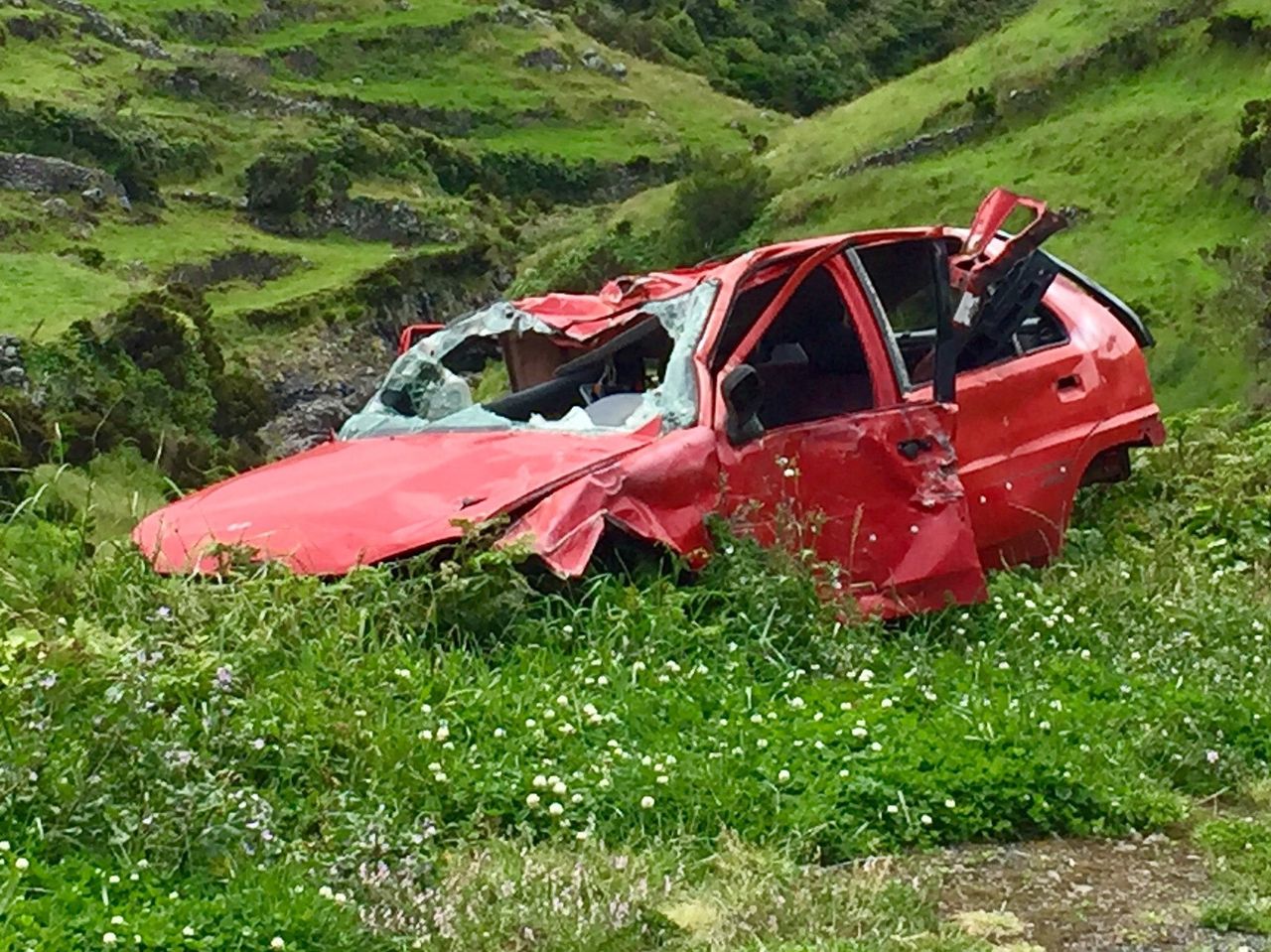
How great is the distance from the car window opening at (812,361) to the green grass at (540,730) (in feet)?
4.64

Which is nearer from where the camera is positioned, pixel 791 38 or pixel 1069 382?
pixel 1069 382

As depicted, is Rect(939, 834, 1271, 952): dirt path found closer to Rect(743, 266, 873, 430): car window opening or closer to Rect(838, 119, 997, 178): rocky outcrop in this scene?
Rect(743, 266, 873, 430): car window opening

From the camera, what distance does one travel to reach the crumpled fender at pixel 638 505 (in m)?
5.58

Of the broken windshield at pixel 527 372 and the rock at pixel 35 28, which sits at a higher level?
the rock at pixel 35 28

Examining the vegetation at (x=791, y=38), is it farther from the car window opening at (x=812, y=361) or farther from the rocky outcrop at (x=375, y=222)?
the car window opening at (x=812, y=361)

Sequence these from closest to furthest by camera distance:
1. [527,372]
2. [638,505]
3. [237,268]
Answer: [638,505] → [527,372] → [237,268]

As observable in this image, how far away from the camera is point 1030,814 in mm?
4719

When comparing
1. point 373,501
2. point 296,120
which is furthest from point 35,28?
point 373,501

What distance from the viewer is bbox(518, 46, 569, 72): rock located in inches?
3356

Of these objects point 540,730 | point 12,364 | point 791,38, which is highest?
point 791,38

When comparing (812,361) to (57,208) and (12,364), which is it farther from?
(57,208)

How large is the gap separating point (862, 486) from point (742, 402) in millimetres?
627

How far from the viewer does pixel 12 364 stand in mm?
35375

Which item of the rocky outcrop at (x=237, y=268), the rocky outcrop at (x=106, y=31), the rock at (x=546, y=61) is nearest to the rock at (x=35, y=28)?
the rocky outcrop at (x=106, y=31)
